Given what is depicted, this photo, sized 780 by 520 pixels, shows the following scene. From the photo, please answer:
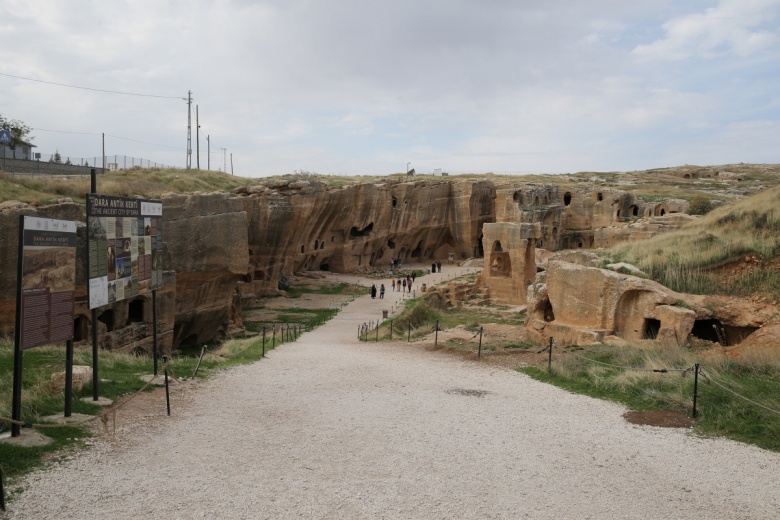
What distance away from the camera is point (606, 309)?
16.0 metres

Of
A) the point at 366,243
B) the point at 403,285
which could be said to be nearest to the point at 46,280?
the point at 403,285

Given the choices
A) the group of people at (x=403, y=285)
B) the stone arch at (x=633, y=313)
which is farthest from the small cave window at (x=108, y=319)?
the group of people at (x=403, y=285)

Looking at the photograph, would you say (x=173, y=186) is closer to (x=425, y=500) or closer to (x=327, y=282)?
(x=327, y=282)

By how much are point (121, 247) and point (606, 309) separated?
11722 mm

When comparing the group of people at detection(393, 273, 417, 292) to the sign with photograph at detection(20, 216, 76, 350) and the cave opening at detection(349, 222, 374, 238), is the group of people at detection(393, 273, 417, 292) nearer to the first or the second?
the cave opening at detection(349, 222, 374, 238)

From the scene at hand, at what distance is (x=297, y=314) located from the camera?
2853 centimetres

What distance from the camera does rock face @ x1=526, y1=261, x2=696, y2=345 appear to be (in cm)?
1441

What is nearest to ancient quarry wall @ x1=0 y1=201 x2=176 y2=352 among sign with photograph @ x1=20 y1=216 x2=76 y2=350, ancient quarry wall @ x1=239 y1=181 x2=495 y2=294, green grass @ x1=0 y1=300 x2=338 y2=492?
green grass @ x1=0 y1=300 x2=338 y2=492

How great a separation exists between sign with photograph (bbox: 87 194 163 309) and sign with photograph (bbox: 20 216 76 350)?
96cm

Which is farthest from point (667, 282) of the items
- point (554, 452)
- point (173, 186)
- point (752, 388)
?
point (173, 186)

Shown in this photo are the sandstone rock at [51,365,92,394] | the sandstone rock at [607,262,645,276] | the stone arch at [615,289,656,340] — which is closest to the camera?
the sandstone rock at [51,365,92,394]

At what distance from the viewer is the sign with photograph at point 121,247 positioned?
9094 mm

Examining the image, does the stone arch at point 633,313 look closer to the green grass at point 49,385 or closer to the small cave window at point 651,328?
the small cave window at point 651,328

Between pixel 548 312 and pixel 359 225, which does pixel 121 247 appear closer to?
pixel 548 312
